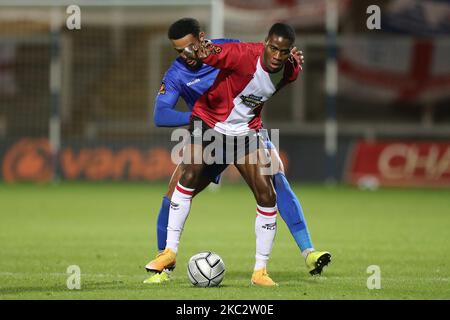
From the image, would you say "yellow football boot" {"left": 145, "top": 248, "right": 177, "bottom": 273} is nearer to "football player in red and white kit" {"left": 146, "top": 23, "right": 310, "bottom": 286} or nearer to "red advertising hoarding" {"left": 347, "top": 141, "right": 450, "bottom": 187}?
"football player in red and white kit" {"left": 146, "top": 23, "right": 310, "bottom": 286}

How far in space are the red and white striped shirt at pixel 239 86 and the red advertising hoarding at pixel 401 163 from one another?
10852mm

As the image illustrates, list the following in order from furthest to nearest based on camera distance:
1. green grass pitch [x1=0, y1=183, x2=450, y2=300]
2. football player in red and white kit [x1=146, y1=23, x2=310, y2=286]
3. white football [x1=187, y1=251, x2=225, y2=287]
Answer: football player in red and white kit [x1=146, y1=23, x2=310, y2=286] → white football [x1=187, y1=251, x2=225, y2=287] → green grass pitch [x1=0, y1=183, x2=450, y2=300]

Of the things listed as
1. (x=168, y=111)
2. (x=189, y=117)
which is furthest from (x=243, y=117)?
(x=168, y=111)

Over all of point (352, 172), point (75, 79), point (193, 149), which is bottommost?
point (352, 172)

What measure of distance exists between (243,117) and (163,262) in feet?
4.03

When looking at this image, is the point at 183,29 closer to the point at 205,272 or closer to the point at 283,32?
the point at 283,32

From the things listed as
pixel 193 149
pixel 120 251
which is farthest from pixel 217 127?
pixel 120 251

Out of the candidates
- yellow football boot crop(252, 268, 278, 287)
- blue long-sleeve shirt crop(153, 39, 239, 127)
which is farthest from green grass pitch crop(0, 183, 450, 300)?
blue long-sleeve shirt crop(153, 39, 239, 127)

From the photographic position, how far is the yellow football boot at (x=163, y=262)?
766cm

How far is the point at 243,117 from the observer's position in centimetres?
786

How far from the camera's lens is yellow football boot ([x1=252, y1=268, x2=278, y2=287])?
296 inches

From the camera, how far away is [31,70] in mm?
21172

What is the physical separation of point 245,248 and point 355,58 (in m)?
10.5

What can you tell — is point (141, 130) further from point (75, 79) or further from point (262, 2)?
point (262, 2)
